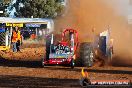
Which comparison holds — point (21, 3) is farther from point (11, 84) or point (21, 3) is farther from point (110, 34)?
point (11, 84)

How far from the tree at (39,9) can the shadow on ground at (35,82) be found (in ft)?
224

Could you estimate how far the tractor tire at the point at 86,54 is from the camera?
19.7 metres

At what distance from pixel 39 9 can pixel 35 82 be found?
71.3 metres

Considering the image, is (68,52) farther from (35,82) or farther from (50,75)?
(35,82)

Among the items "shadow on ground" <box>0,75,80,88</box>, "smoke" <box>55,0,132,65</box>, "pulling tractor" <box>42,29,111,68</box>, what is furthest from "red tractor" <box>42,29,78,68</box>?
"smoke" <box>55,0,132,65</box>

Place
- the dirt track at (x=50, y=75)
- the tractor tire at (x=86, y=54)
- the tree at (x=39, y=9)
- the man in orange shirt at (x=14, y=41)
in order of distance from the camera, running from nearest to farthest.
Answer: the dirt track at (x=50, y=75) < the tractor tire at (x=86, y=54) < the man in orange shirt at (x=14, y=41) < the tree at (x=39, y=9)

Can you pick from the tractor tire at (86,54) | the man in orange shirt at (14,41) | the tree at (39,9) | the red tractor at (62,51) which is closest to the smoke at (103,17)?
the red tractor at (62,51)

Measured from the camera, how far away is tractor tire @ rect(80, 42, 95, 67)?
64.5ft

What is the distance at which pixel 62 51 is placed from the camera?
19.7 metres

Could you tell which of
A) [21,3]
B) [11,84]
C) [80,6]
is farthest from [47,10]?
[11,84]

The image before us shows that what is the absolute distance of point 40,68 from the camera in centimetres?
1958

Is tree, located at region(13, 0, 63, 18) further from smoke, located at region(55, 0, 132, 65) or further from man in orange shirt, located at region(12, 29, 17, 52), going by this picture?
smoke, located at region(55, 0, 132, 65)

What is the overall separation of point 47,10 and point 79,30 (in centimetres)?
6215

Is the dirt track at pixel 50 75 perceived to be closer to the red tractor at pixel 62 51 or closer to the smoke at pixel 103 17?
the red tractor at pixel 62 51
